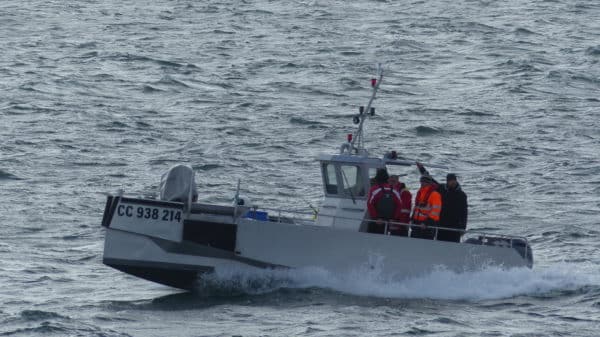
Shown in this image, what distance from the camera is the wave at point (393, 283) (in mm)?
22531

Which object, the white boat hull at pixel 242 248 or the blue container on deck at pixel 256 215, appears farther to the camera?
the blue container on deck at pixel 256 215

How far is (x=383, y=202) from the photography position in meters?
22.7

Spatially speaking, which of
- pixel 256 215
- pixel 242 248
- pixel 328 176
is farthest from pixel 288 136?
pixel 242 248

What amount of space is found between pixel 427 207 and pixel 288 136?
16.5m

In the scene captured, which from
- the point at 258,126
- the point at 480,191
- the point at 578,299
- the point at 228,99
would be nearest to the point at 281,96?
the point at 228,99

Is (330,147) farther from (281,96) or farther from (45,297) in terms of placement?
(45,297)

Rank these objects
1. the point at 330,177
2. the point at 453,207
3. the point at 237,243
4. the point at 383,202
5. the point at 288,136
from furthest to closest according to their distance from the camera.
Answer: the point at 288,136
the point at 330,177
the point at 453,207
the point at 383,202
the point at 237,243

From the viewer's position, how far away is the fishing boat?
2217cm

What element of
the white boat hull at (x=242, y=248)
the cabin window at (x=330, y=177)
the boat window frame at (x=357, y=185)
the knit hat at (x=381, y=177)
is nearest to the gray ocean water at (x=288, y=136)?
the white boat hull at (x=242, y=248)

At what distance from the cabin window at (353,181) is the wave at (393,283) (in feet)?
4.76

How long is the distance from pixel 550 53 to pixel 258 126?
2073cm

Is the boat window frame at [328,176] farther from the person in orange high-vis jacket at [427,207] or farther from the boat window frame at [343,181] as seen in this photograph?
the person in orange high-vis jacket at [427,207]

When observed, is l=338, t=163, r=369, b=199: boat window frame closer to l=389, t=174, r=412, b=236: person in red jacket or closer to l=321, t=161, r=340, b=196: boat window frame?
l=321, t=161, r=340, b=196: boat window frame

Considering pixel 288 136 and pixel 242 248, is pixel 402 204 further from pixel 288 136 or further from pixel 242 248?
pixel 288 136
